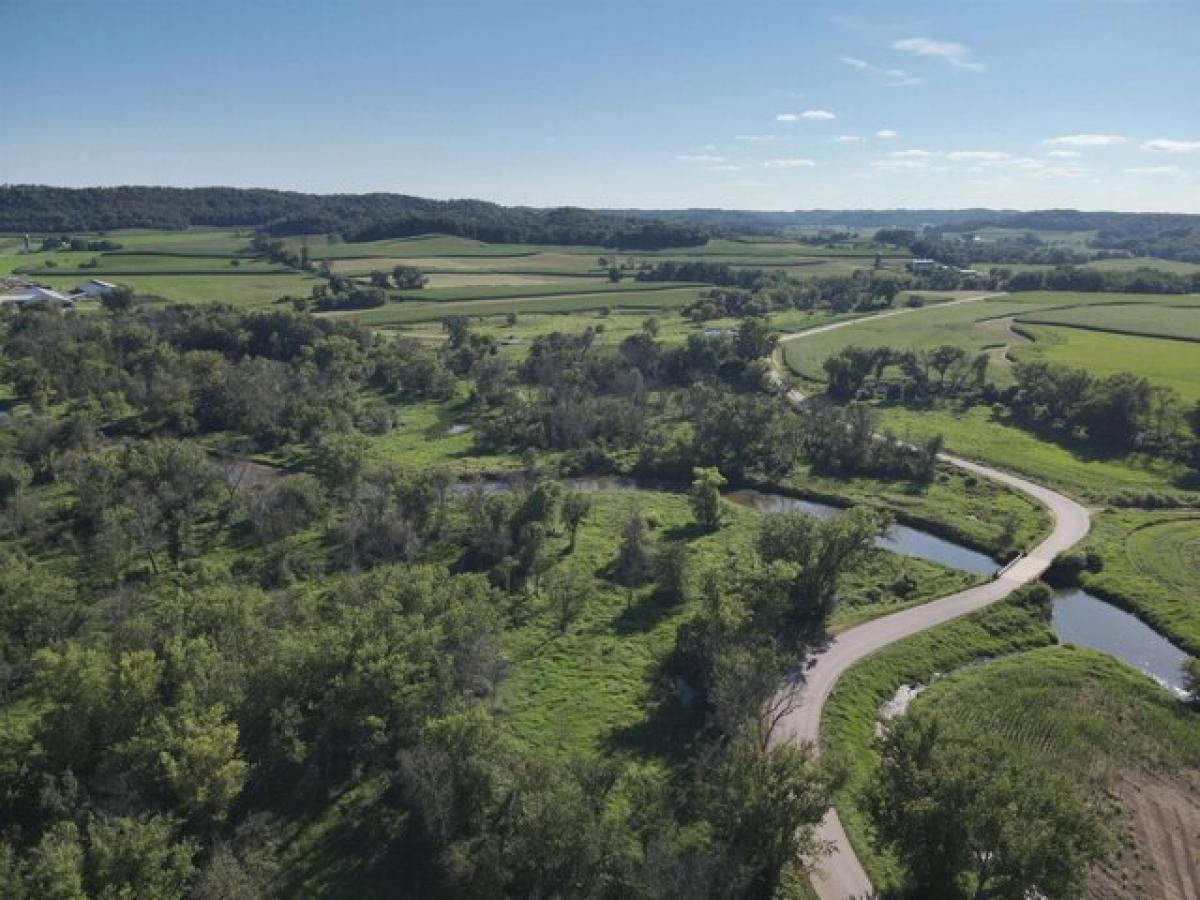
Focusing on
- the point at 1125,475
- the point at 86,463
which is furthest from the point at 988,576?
the point at 86,463

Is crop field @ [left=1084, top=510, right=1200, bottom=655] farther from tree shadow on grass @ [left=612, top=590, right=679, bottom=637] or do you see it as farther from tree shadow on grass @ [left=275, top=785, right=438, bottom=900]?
tree shadow on grass @ [left=275, top=785, right=438, bottom=900]

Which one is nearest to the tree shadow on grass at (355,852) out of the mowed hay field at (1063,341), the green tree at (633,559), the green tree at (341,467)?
the green tree at (633,559)

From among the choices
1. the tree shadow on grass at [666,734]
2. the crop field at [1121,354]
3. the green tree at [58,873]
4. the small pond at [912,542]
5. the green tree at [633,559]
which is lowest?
the tree shadow on grass at [666,734]

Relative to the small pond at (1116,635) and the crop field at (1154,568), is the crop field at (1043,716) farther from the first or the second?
the crop field at (1154,568)

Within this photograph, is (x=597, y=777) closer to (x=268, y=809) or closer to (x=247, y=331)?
(x=268, y=809)

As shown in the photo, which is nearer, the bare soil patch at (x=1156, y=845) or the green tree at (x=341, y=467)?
the bare soil patch at (x=1156, y=845)

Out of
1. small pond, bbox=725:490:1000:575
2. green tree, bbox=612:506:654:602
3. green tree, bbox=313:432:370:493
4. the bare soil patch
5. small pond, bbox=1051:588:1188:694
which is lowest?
the bare soil patch

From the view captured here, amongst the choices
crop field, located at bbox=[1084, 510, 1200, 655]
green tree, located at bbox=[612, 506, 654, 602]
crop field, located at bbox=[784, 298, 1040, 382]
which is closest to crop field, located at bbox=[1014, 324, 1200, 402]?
crop field, located at bbox=[784, 298, 1040, 382]
